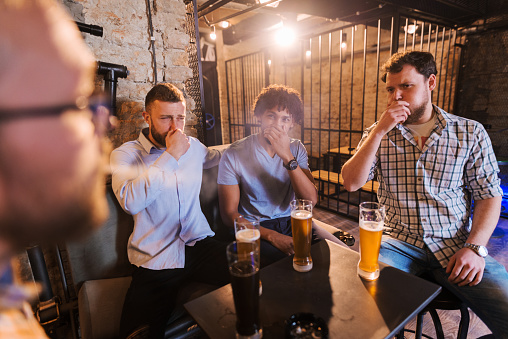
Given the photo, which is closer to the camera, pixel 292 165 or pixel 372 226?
pixel 372 226

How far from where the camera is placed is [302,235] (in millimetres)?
1044

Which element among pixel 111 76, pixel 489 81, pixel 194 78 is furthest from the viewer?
pixel 489 81

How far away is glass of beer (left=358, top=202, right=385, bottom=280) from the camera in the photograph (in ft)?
3.21

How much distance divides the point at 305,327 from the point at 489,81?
4.91m

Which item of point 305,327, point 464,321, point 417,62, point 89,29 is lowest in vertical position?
point 464,321

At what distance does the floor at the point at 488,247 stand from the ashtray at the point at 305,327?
139 centimetres

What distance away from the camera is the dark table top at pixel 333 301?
780 millimetres

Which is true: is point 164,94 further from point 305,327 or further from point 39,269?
point 305,327

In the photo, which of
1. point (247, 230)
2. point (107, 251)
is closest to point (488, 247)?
point (247, 230)

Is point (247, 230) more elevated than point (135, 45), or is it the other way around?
point (135, 45)

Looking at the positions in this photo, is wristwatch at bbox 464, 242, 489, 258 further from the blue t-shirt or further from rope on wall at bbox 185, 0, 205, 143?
rope on wall at bbox 185, 0, 205, 143

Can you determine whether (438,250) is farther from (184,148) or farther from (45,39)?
(45,39)

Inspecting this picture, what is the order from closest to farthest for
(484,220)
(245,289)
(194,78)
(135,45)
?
1. (245,289)
2. (484,220)
3. (135,45)
4. (194,78)

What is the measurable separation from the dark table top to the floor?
111 centimetres
